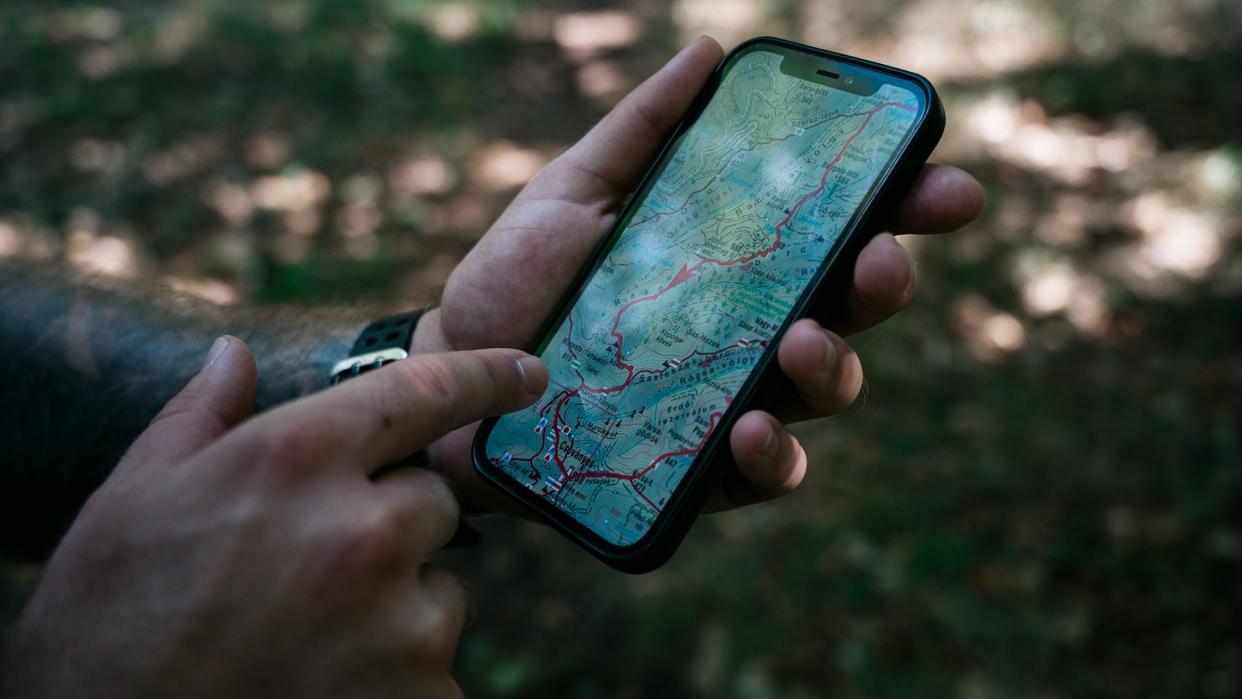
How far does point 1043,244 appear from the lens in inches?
139

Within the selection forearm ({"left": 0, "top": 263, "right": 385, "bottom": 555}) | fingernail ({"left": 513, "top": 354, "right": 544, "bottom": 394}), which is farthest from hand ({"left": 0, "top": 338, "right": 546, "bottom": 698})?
forearm ({"left": 0, "top": 263, "right": 385, "bottom": 555})

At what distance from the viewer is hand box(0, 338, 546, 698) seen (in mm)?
928

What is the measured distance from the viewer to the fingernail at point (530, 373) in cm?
120

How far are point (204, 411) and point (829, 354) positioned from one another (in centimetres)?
97

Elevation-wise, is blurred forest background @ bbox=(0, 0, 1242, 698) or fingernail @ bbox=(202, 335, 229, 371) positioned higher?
fingernail @ bbox=(202, 335, 229, 371)

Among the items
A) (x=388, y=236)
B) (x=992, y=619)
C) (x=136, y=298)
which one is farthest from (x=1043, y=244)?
Answer: (x=136, y=298)

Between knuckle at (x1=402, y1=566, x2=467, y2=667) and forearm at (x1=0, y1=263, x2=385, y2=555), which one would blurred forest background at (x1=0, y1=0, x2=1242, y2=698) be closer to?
forearm at (x1=0, y1=263, x2=385, y2=555)

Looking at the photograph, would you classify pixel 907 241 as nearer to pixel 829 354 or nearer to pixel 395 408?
pixel 829 354

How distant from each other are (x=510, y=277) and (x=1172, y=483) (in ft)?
7.81

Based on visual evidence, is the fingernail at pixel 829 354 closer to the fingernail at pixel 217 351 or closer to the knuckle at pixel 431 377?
the knuckle at pixel 431 377

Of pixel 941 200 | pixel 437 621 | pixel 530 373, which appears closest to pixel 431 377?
pixel 530 373

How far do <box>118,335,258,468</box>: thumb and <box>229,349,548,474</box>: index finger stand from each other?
177mm

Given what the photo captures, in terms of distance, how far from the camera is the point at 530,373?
122 cm

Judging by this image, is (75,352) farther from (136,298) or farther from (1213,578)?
(1213,578)
